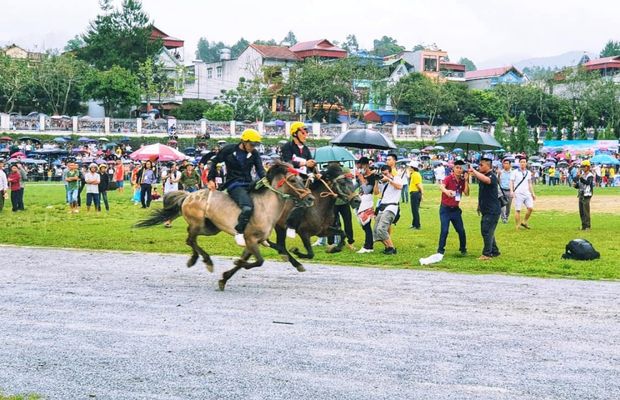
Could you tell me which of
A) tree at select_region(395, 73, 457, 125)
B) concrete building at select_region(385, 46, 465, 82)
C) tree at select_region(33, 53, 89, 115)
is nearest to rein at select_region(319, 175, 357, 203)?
tree at select_region(33, 53, 89, 115)

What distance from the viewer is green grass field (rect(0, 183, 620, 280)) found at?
609 inches

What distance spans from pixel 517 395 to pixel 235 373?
101 inches

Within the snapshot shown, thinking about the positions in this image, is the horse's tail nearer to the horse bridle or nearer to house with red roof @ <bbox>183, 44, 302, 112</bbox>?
the horse bridle

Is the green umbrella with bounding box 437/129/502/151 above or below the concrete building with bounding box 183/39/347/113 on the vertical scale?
below

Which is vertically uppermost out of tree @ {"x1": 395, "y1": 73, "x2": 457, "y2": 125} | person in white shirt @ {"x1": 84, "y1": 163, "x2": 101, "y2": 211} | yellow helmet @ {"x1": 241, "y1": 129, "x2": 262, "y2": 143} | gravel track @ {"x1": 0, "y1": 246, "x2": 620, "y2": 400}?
tree @ {"x1": 395, "y1": 73, "x2": 457, "y2": 125}

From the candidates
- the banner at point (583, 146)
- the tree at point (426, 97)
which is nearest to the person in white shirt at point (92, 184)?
the banner at point (583, 146)

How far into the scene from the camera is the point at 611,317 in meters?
10.3

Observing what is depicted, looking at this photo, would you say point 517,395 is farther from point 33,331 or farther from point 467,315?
point 33,331

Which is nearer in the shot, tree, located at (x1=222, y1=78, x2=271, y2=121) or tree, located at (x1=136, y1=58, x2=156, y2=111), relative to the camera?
tree, located at (x1=136, y1=58, x2=156, y2=111)

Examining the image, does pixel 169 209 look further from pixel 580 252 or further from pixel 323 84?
pixel 323 84

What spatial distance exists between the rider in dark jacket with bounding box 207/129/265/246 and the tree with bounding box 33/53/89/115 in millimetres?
66914

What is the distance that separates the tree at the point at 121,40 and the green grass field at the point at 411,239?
5959 centimetres

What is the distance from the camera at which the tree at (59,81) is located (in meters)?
75.8

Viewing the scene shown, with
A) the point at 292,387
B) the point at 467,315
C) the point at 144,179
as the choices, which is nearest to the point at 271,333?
the point at 292,387
